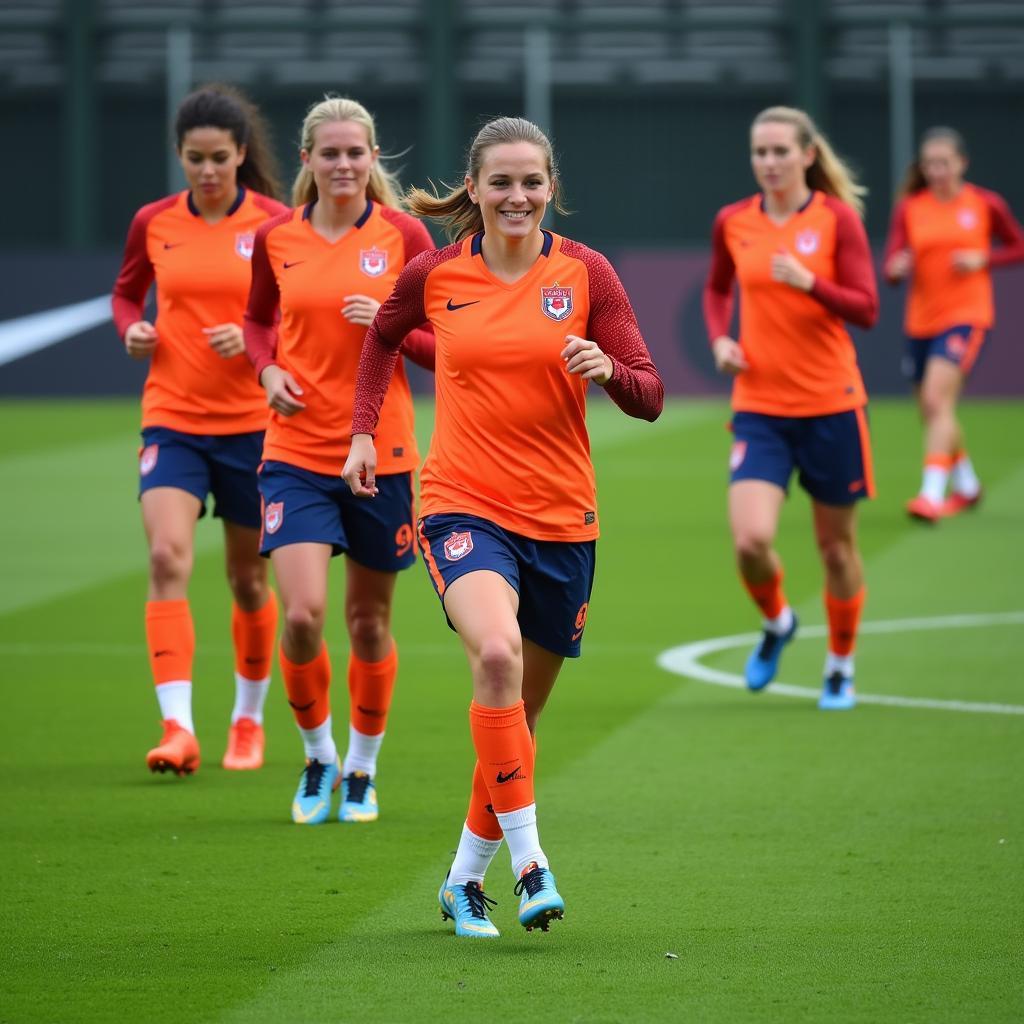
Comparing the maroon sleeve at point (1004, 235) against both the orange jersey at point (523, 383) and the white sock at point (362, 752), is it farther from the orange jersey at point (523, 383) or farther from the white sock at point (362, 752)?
the orange jersey at point (523, 383)

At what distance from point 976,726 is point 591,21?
74.8ft

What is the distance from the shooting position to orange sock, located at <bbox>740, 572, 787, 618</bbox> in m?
8.82

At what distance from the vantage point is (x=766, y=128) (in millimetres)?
8680

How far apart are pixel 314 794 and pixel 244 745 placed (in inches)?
36.5

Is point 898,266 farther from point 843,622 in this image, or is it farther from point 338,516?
point 338,516

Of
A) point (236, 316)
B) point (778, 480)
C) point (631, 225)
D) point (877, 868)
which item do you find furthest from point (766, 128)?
point (631, 225)

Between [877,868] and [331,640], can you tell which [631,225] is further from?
[877,868]

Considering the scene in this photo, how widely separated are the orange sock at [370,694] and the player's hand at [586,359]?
2014 mm

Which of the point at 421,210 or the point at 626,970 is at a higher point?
the point at 421,210

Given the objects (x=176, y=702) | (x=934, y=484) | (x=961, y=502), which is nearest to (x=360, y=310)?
(x=176, y=702)

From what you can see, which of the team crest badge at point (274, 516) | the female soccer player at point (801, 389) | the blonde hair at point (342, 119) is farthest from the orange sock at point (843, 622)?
the team crest badge at point (274, 516)

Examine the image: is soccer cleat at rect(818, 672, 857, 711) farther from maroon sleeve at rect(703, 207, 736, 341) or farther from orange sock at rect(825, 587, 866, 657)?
maroon sleeve at rect(703, 207, 736, 341)

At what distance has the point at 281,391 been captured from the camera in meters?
6.71

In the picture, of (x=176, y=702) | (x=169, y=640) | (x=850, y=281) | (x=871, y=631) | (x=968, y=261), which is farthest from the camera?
(x=968, y=261)
